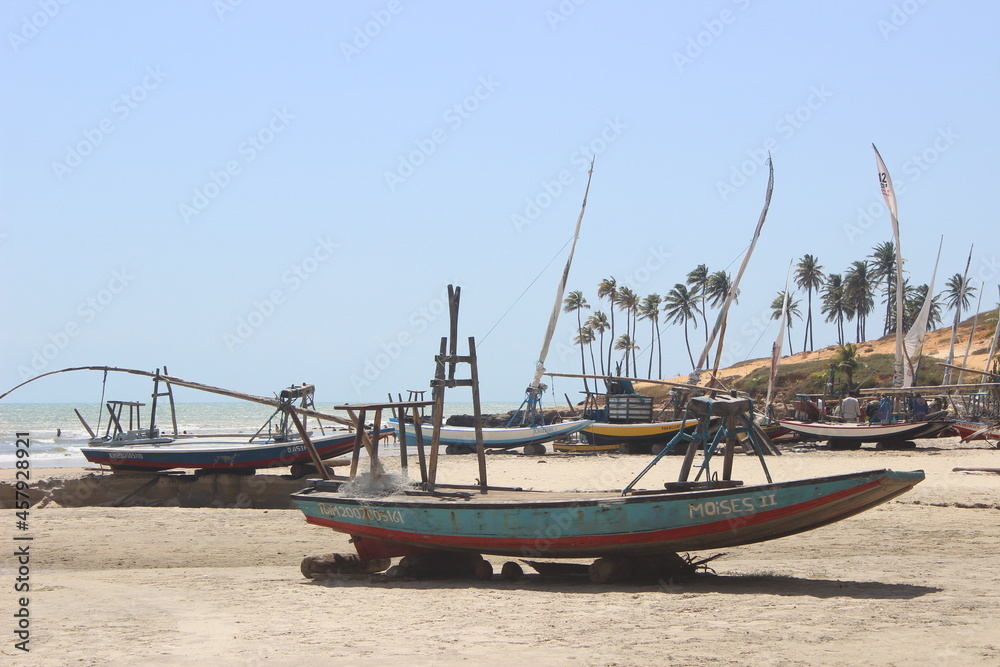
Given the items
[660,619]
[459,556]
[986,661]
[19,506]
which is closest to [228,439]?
[19,506]

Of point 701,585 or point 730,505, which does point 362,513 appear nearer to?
point 701,585

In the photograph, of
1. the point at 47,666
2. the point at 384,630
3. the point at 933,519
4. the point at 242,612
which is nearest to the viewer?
the point at 47,666

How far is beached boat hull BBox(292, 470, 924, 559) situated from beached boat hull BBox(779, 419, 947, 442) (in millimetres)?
23174

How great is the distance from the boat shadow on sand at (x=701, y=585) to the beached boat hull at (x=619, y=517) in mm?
370

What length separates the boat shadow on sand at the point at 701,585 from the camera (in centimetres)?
915

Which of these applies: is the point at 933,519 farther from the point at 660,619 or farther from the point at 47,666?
the point at 47,666

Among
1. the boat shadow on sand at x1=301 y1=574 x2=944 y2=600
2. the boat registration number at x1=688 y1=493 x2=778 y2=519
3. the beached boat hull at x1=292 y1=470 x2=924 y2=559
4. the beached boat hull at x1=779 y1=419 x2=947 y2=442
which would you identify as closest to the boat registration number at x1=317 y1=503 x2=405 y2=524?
the beached boat hull at x1=292 y1=470 x2=924 y2=559

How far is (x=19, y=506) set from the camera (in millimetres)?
18734

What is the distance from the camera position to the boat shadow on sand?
9.15 metres

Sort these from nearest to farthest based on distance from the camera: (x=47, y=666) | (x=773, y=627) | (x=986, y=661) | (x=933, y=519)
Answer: (x=986, y=661)
(x=47, y=666)
(x=773, y=627)
(x=933, y=519)

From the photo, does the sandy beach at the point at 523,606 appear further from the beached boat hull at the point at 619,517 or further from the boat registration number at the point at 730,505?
the boat registration number at the point at 730,505

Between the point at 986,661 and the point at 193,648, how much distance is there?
6.01 metres

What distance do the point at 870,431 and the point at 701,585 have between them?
24228 millimetres

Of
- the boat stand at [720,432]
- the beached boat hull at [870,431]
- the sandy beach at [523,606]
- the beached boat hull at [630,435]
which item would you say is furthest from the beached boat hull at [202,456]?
the beached boat hull at [870,431]
